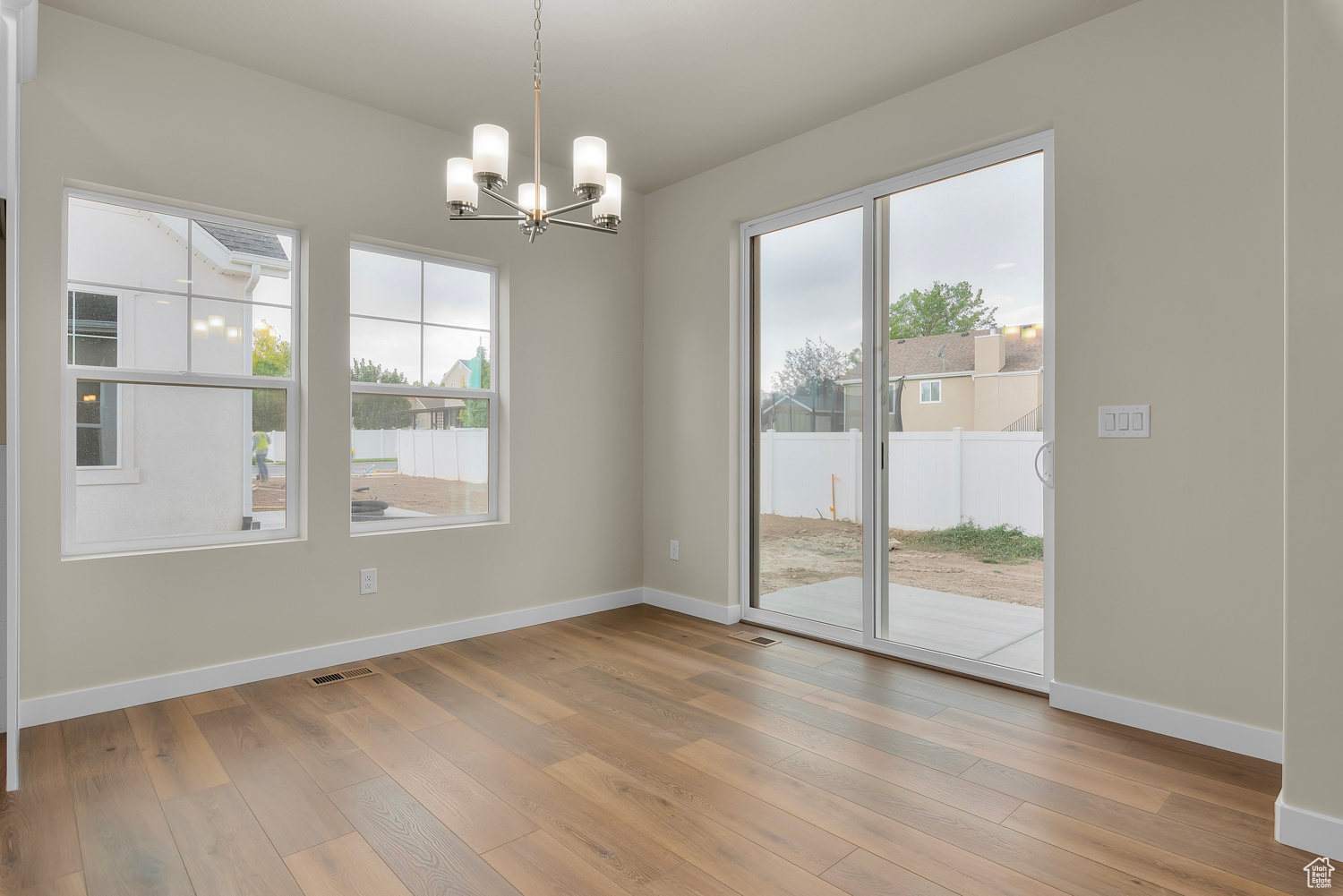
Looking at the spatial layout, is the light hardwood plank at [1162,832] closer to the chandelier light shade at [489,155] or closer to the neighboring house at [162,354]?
the chandelier light shade at [489,155]

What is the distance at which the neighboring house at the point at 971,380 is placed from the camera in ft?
9.93

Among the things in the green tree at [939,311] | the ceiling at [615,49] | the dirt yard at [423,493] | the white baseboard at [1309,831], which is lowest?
the white baseboard at [1309,831]

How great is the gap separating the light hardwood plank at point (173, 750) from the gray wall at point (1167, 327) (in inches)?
127

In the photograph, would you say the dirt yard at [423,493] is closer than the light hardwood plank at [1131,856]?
No

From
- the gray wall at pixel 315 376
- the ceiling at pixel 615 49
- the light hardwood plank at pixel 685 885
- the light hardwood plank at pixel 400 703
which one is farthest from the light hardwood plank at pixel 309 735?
the ceiling at pixel 615 49

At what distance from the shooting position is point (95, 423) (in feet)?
9.33

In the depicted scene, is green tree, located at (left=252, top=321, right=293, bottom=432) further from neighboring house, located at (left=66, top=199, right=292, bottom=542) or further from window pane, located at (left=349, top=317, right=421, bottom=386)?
window pane, located at (left=349, top=317, right=421, bottom=386)

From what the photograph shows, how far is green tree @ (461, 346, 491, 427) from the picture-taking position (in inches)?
158

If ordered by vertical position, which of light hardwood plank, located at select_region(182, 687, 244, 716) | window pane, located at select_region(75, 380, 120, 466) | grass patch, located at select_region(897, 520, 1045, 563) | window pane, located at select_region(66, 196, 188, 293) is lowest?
light hardwood plank, located at select_region(182, 687, 244, 716)

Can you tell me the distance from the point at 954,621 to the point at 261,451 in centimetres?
341

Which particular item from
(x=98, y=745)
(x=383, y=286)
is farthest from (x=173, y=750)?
(x=383, y=286)

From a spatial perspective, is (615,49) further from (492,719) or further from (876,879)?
(876,879)

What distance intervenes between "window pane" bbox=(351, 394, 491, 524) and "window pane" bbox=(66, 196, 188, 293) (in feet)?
3.13

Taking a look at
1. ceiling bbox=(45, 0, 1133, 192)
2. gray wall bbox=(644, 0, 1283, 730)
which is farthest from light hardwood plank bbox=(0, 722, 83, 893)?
gray wall bbox=(644, 0, 1283, 730)
